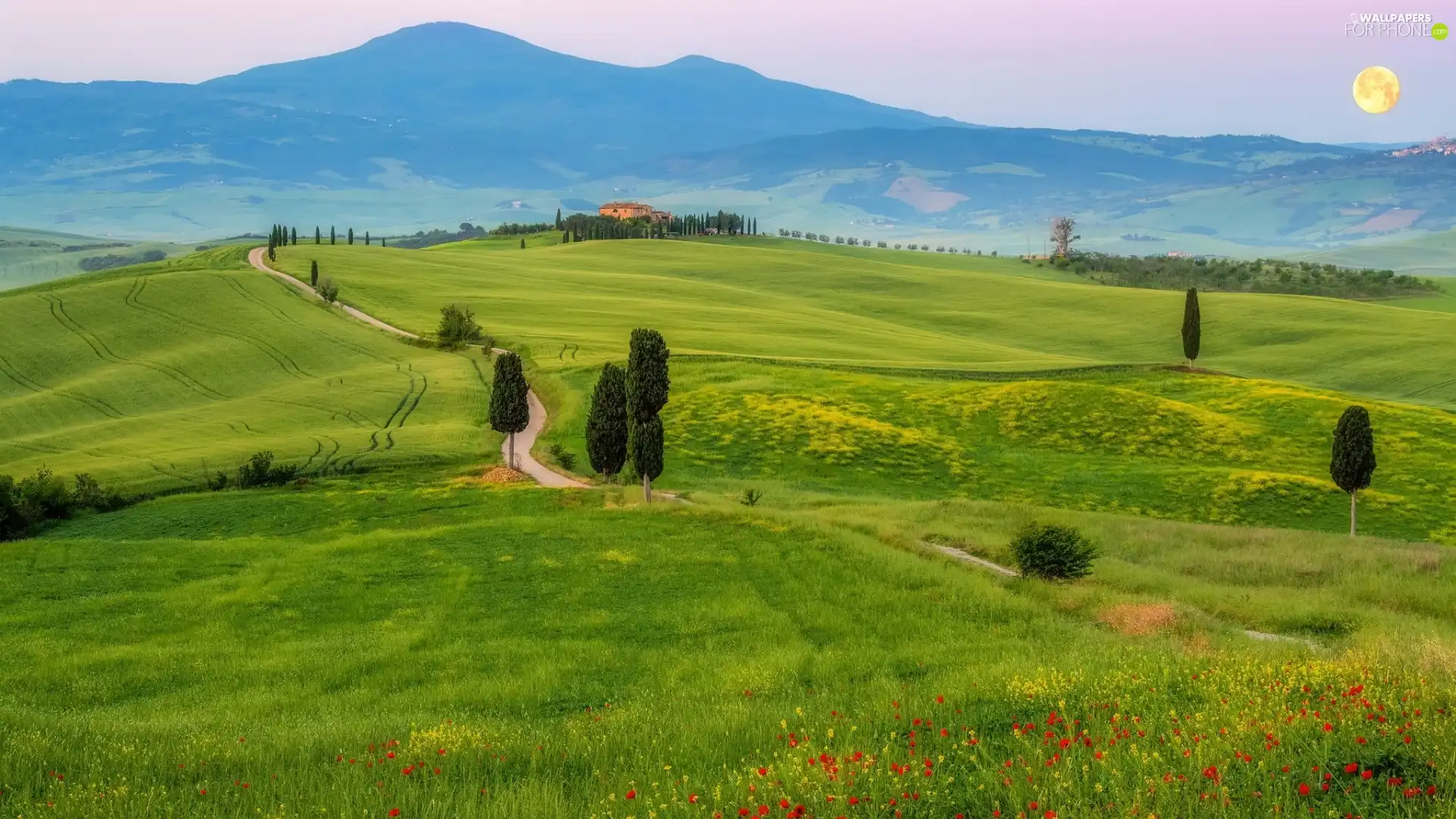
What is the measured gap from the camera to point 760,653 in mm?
21516

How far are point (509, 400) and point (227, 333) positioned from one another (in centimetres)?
5689

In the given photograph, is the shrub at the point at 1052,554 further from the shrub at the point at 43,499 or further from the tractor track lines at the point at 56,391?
the tractor track lines at the point at 56,391

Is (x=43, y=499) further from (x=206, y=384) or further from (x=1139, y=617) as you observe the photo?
(x=1139, y=617)

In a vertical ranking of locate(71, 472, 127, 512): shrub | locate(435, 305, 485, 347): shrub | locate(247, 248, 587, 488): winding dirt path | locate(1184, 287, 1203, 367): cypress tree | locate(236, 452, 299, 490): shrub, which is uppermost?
locate(1184, 287, 1203, 367): cypress tree

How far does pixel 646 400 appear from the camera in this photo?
45188mm

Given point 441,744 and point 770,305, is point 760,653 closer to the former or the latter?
point 441,744

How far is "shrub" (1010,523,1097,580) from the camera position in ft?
95.2

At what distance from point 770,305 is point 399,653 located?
115920 mm

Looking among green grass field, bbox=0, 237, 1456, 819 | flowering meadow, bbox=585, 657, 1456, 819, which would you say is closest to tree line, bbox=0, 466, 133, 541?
green grass field, bbox=0, 237, 1456, 819

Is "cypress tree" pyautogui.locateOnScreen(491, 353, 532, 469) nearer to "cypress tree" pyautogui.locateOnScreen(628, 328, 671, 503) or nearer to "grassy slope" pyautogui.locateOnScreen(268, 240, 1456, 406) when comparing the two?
"cypress tree" pyautogui.locateOnScreen(628, 328, 671, 503)

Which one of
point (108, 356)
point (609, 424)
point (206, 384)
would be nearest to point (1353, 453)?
point (609, 424)

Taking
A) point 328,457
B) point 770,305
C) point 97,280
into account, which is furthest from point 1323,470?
point 97,280

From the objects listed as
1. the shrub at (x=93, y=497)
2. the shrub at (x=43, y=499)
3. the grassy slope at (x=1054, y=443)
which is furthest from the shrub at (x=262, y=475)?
the grassy slope at (x=1054, y=443)

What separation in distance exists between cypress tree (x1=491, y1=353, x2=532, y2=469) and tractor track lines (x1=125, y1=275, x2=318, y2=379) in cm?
3626
